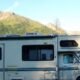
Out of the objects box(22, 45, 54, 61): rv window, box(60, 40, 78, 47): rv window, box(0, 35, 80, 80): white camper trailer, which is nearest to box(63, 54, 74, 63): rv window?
box(0, 35, 80, 80): white camper trailer

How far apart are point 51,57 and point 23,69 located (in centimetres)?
139

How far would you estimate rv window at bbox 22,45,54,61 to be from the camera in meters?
18.0

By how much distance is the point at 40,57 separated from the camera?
1812 centimetres

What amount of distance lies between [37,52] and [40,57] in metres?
0.28

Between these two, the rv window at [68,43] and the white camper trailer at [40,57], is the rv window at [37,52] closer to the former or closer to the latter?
the white camper trailer at [40,57]

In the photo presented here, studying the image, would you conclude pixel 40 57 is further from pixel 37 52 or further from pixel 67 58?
pixel 67 58

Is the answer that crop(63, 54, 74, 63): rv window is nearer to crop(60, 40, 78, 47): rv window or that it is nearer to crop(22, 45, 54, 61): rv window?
crop(60, 40, 78, 47): rv window

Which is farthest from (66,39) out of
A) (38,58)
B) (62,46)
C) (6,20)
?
(6,20)

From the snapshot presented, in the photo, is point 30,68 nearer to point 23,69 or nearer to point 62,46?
point 23,69

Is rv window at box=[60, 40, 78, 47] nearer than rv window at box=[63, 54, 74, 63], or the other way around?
rv window at box=[60, 40, 78, 47]

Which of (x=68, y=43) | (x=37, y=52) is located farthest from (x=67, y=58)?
(x=37, y=52)

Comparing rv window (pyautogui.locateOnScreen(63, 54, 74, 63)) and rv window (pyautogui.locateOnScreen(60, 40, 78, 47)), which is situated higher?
rv window (pyautogui.locateOnScreen(60, 40, 78, 47))

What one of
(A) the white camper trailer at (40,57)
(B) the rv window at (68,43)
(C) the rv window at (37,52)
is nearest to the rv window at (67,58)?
(A) the white camper trailer at (40,57)

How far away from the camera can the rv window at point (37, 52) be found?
59.2ft
